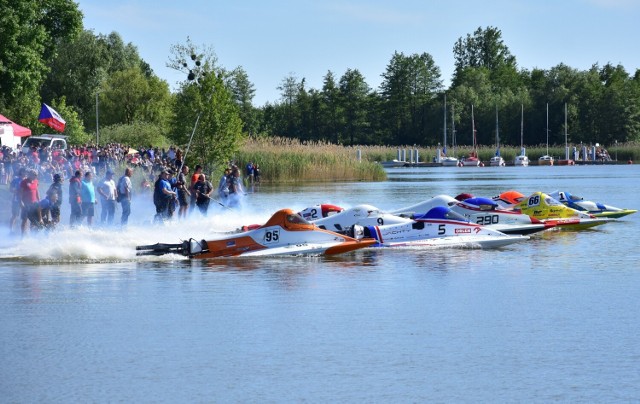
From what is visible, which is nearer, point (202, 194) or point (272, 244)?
point (272, 244)

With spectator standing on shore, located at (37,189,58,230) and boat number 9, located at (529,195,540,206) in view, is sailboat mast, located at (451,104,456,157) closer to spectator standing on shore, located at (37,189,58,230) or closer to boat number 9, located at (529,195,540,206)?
boat number 9, located at (529,195,540,206)

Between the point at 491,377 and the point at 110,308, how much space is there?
7.95 meters

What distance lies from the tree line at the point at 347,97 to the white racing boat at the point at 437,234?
35446mm

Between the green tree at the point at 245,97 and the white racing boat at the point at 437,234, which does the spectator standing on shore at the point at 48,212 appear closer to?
the white racing boat at the point at 437,234

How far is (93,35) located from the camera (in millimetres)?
118375

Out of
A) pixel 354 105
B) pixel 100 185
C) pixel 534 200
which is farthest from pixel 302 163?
pixel 354 105

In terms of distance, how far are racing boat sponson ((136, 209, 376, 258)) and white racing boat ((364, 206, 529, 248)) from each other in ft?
5.91

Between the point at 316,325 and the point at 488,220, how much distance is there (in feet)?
55.4

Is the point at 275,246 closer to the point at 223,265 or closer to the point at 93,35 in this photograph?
the point at 223,265

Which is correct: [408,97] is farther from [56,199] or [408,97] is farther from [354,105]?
[56,199]

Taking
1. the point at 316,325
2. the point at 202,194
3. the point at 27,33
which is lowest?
the point at 316,325

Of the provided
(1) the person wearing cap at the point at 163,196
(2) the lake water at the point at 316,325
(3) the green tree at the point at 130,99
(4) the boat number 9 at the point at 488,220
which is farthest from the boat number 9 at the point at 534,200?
(3) the green tree at the point at 130,99

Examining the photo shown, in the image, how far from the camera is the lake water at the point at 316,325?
45.2 feet

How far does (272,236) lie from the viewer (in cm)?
2673
